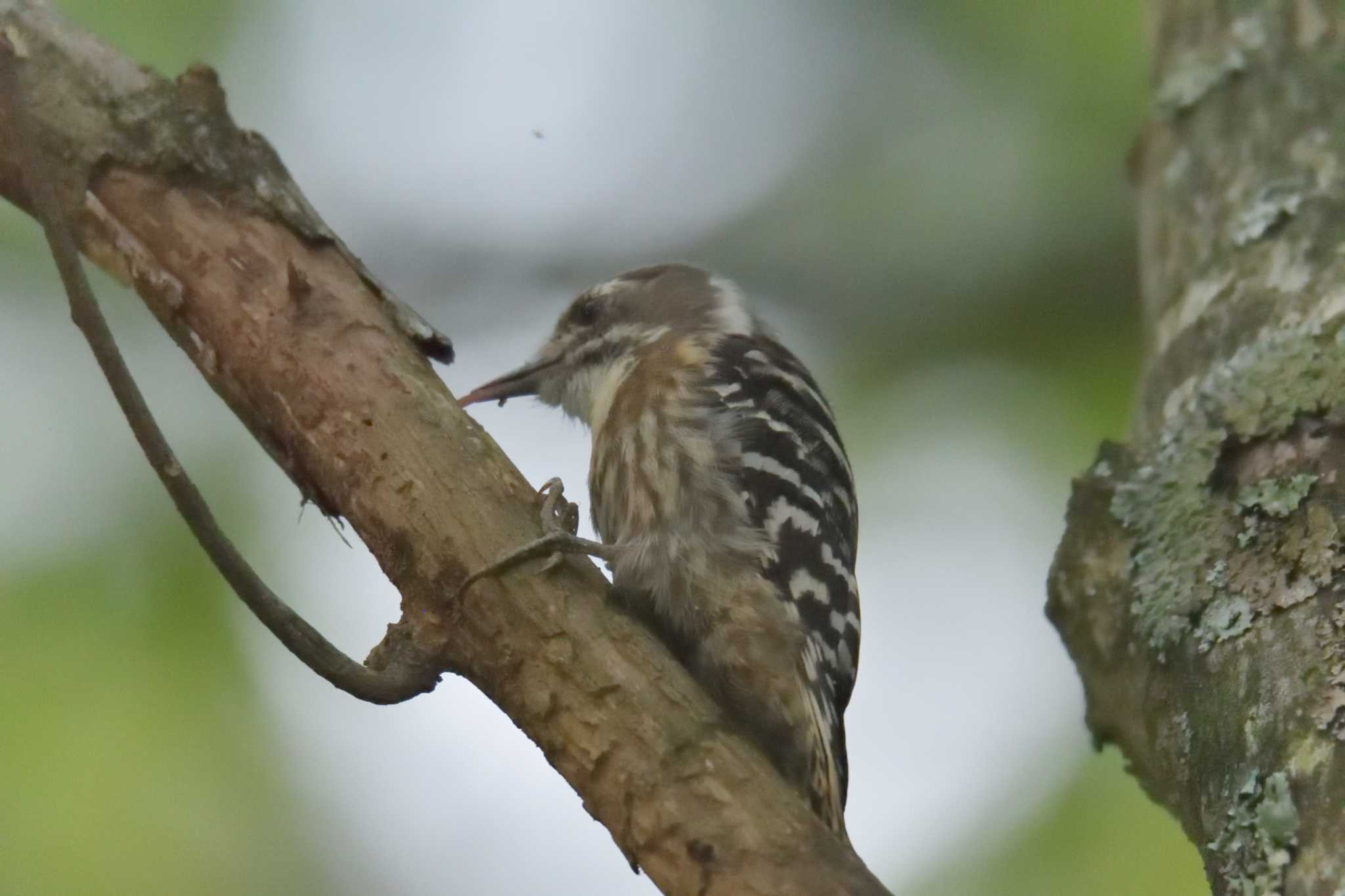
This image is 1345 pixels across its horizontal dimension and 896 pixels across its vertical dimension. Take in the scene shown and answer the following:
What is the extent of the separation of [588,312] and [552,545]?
1.63 meters

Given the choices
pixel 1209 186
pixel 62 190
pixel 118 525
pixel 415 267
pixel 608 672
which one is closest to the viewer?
pixel 608 672

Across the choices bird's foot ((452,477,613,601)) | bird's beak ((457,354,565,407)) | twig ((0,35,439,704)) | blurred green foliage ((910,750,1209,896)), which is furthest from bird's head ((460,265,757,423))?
blurred green foliage ((910,750,1209,896))

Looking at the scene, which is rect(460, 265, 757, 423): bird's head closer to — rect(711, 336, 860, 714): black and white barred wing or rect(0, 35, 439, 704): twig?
rect(711, 336, 860, 714): black and white barred wing

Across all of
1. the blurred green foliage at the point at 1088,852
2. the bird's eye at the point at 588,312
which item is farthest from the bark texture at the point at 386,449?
the blurred green foliage at the point at 1088,852

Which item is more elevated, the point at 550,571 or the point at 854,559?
the point at 854,559

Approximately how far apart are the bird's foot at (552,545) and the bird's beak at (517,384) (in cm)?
119

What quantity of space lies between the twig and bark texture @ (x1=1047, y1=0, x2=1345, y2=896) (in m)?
1.27

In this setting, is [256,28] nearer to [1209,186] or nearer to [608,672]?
[1209,186]

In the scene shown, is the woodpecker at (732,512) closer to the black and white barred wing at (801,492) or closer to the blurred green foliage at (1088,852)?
the black and white barred wing at (801,492)

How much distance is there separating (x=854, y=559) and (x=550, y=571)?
40.9 inches

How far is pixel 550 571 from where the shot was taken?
226cm

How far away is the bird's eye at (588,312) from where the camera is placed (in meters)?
3.80

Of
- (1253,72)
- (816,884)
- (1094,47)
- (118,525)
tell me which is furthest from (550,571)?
(1094,47)

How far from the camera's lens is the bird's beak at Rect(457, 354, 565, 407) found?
368cm
